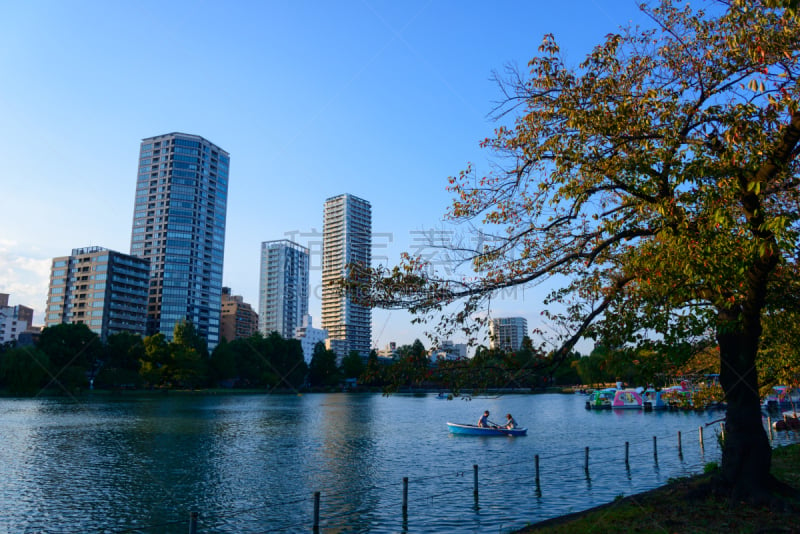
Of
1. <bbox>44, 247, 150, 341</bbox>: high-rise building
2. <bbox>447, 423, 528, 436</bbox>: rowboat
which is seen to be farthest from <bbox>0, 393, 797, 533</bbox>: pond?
<bbox>44, 247, 150, 341</bbox>: high-rise building

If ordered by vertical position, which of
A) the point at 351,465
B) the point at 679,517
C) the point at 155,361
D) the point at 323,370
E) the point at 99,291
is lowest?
the point at 351,465

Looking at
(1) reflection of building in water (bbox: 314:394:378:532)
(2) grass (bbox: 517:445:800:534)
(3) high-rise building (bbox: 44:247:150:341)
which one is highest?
(3) high-rise building (bbox: 44:247:150:341)

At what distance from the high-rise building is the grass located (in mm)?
186489

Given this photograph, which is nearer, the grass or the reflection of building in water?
the grass

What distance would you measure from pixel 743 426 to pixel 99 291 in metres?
193

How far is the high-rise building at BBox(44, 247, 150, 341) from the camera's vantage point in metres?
176

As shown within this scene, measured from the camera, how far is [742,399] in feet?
52.1

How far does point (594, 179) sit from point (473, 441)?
39.5 meters

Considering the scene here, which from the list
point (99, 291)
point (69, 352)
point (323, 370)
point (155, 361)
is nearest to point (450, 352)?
point (155, 361)

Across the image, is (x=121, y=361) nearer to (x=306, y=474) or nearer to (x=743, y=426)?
(x=306, y=474)

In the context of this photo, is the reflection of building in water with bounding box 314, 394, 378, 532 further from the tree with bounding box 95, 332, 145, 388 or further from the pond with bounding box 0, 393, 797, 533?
the tree with bounding box 95, 332, 145, 388

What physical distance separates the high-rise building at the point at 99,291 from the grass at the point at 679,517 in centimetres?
18649

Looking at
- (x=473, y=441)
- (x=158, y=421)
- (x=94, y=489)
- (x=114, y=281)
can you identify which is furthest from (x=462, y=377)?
(x=114, y=281)

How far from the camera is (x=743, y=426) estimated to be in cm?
1577
